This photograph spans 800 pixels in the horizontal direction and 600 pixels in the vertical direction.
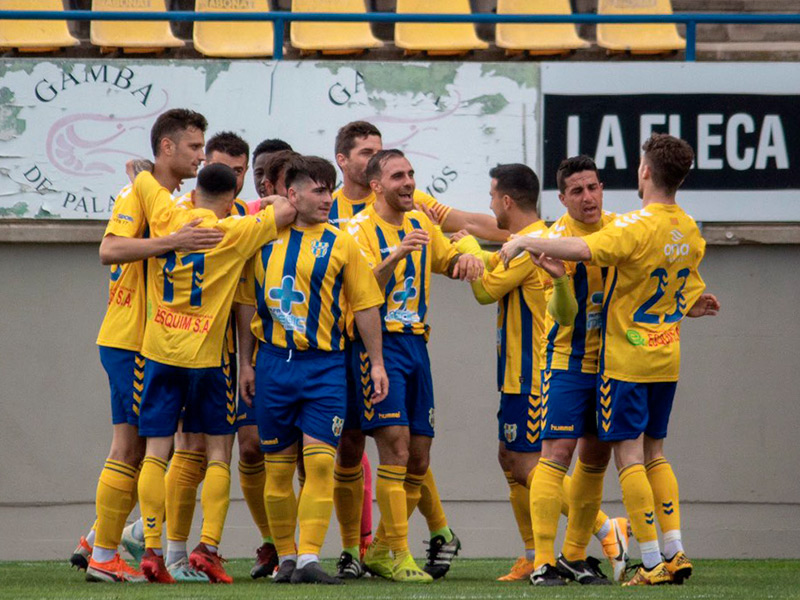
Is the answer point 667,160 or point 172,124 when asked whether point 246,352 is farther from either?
point 667,160

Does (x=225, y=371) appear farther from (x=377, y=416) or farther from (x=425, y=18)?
(x=425, y=18)

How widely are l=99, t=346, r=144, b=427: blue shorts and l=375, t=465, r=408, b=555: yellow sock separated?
47.4 inches

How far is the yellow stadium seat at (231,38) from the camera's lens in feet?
34.2

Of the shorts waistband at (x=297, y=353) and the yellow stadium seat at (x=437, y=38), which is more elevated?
the yellow stadium seat at (x=437, y=38)

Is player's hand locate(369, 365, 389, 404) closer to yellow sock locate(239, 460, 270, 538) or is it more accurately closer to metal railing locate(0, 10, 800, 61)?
yellow sock locate(239, 460, 270, 538)

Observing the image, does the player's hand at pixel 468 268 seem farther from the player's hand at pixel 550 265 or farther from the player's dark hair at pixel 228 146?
the player's dark hair at pixel 228 146

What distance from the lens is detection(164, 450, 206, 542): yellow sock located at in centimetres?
665

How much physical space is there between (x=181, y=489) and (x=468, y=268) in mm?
1748

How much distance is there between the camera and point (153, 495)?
6340mm

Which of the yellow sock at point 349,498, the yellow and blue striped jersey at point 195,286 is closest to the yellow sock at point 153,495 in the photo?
the yellow and blue striped jersey at point 195,286

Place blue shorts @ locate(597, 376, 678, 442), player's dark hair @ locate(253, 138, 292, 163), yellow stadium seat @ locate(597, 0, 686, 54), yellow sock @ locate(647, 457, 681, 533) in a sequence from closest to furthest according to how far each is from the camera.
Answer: blue shorts @ locate(597, 376, 678, 442)
yellow sock @ locate(647, 457, 681, 533)
player's dark hair @ locate(253, 138, 292, 163)
yellow stadium seat @ locate(597, 0, 686, 54)

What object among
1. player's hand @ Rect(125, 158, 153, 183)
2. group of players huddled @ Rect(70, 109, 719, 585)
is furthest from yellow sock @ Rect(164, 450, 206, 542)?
player's hand @ Rect(125, 158, 153, 183)

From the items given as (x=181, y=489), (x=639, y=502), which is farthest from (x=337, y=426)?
(x=639, y=502)

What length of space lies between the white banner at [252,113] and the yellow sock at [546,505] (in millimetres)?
3089
